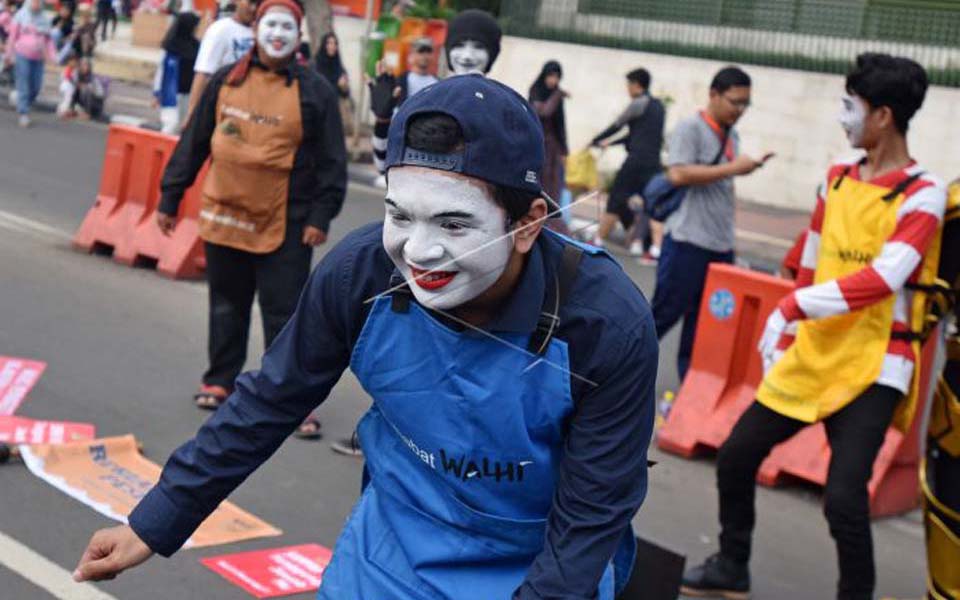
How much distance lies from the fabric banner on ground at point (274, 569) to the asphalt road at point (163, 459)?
64 millimetres

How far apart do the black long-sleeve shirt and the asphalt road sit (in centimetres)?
106

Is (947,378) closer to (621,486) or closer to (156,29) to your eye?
(621,486)

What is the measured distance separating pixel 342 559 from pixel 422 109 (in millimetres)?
883

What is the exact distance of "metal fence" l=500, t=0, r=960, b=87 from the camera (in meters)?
17.5

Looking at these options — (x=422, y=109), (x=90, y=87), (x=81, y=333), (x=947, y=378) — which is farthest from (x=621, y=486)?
(x=90, y=87)

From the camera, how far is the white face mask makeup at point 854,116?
195 inches

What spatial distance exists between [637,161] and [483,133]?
1156cm

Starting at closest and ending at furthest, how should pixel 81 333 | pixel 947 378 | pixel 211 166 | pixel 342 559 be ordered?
pixel 342 559
pixel 947 378
pixel 211 166
pixel 81 333

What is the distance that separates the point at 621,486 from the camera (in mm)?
2629

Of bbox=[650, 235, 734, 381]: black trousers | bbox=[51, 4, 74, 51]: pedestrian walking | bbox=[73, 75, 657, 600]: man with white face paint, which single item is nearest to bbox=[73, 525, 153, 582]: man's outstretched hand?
bbox=[73, 75, 657, 600]: man with white face paint

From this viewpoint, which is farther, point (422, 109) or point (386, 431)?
point (386, 431)

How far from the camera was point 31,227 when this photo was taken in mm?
11203

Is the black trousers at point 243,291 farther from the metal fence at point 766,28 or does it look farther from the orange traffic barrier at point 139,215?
the metal fence at point 766,28

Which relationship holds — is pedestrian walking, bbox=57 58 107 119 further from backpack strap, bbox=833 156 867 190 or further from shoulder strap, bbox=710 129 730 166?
backpack strap, bbox=833 156 867 190
